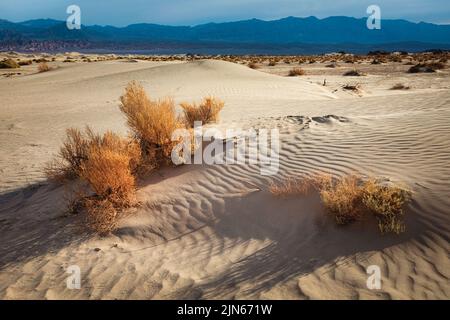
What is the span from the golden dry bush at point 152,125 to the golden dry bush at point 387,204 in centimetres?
357

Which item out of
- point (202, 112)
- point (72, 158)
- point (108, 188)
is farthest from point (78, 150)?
point (202, 112)

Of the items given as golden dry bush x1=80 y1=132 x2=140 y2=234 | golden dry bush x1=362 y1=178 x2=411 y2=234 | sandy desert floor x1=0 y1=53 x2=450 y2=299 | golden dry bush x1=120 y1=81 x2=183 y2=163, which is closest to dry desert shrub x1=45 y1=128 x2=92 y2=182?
sandy desert floor x1=0 y1=53 x2=450 y2=299

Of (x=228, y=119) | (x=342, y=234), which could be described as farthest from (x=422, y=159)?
(x=228, y=119)

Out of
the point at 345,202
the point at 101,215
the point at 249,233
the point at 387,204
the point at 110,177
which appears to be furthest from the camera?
the point at 110,177

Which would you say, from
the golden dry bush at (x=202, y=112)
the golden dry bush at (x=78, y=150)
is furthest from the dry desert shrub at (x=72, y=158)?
the golden dry bush at (x=202, y=112)

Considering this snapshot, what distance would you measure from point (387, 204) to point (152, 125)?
4.03 metres

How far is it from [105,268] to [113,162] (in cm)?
166

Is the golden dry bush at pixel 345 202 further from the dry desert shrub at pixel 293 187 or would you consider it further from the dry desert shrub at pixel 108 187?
the dry desert shrub at pixel 108 187

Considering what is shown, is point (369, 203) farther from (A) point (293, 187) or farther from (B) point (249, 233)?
(B) point (249, 233)

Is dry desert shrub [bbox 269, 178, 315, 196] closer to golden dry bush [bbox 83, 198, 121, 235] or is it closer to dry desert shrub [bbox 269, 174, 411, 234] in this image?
dry desert shrub [bbox 269, 174, 411, 234]

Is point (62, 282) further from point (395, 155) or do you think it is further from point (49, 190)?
point (395, 155)

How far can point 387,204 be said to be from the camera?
4078 millimetres

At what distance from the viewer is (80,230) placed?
4949 millimetres

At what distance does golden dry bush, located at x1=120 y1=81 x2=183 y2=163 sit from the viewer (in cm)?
646
